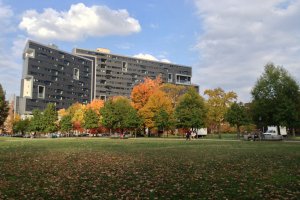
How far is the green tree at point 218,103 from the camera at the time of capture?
86.0 metres

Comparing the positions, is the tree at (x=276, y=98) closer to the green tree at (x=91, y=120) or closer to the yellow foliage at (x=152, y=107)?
the yellow foliage at (x=152, y=107)

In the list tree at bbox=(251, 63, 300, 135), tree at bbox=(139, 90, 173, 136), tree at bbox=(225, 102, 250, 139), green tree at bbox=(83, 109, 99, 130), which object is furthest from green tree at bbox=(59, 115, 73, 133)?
tree at bbox=(251, 63, 300, 135)

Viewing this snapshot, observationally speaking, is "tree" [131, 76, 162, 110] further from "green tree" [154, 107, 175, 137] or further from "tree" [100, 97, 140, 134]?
"green tree" [154, 107, 175, 137]

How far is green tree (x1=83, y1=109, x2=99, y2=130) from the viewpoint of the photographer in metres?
99.1

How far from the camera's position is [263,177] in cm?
1326

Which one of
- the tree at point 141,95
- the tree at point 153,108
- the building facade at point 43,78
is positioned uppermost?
the building facade at point 43,78

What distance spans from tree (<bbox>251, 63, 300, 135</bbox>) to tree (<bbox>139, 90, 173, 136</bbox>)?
22553 mm

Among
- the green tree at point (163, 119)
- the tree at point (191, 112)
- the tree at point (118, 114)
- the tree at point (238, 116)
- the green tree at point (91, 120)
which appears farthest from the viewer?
the green tree at point (91, 120)

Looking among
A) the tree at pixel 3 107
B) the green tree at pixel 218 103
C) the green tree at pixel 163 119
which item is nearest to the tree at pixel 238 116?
the green tree at pixel 218 103

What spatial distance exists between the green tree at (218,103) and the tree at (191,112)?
6742 millimetres

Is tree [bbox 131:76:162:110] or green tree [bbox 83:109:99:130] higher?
tree [bbox 131:76:162:110]

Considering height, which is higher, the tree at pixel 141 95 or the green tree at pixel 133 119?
the tree at pixel 141 95

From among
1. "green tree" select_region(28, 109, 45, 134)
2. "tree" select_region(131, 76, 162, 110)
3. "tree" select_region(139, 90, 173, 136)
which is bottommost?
"green tree" select_region(28, 109, 45, 134)

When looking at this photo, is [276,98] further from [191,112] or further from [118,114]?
[118,114]
